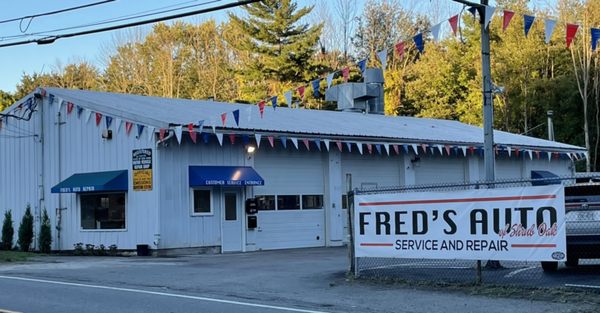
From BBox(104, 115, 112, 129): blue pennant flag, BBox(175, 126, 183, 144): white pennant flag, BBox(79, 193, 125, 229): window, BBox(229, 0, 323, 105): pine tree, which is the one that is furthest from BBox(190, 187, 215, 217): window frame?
BBox(229, 0, 323, 105): pine tree

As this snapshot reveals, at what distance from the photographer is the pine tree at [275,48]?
5162cm

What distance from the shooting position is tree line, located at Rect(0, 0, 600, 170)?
1924 inches

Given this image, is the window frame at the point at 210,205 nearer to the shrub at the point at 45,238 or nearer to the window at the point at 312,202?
the window at the point at 312,202

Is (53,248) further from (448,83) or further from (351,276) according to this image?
(448,83)

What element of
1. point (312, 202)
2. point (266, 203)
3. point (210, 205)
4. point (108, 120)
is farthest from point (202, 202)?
point (312, 202)

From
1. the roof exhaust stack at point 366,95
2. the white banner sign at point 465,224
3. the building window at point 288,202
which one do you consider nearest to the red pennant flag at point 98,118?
the building window at point 288,202

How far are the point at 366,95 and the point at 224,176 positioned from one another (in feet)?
48.5

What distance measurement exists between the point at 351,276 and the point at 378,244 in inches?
39.5

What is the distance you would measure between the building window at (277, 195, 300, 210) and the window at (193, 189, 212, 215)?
9.49ft

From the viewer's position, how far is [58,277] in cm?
1611

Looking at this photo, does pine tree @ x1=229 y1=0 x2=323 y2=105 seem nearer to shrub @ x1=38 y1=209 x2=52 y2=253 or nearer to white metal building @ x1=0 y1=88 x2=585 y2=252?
white metal building @ x1=0 y1=88 x2=585 y2=252

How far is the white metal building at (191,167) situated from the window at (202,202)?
33 mm

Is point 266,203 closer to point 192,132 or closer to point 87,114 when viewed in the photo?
point 192,132

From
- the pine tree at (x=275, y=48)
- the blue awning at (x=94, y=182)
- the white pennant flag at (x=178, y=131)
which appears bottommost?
the blue awning at (x=94, y=182)
